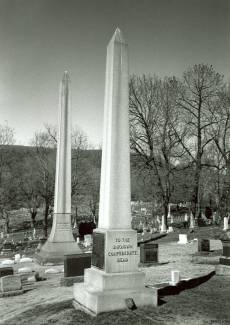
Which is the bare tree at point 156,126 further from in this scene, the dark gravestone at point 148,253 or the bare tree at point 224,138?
the dark gravestone at point 148,253

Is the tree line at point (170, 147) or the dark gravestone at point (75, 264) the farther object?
the tree line at point (170, 147)

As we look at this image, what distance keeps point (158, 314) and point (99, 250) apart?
1.72 metres

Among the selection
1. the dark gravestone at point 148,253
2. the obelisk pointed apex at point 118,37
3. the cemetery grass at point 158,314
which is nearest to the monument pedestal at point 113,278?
the cemetery grass at point 158,314

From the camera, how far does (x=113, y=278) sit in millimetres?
6953

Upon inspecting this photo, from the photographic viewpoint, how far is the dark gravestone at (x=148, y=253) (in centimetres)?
1358

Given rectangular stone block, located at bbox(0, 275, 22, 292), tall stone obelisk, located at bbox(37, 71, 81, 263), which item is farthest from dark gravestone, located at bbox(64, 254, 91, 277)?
tall stone obelisk, located at bbox(37, 71, 81, 263)

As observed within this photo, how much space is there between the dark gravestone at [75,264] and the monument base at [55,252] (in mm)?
4758

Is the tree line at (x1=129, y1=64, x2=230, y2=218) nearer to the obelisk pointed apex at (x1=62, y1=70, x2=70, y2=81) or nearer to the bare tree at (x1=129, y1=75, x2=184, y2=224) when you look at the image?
the bare tree at (x1=129, y1=75, x2=184, y2=224)

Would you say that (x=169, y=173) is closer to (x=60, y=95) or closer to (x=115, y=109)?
(x=60, y=95)

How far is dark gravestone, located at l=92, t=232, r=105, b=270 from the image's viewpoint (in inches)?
285

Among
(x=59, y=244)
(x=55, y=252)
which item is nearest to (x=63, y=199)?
(x=59, y=244)

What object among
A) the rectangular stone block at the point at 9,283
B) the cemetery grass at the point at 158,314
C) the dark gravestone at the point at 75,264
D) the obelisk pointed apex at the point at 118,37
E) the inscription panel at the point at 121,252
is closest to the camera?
the cemetery grass at the point at 158,314

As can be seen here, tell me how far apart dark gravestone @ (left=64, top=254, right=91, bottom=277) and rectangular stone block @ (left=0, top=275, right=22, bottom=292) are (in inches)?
52.9

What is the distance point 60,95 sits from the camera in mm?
17062
